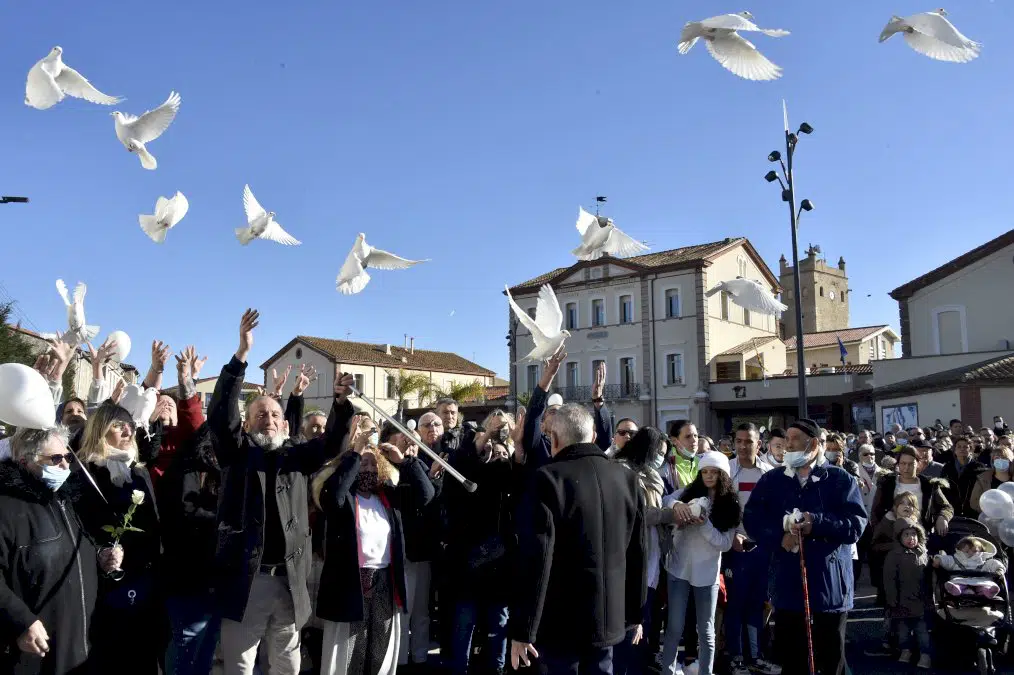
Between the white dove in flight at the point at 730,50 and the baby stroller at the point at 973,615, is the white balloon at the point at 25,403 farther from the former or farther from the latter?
the baby stroller at the point at 973,615

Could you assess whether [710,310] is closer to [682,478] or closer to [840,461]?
[840,461]

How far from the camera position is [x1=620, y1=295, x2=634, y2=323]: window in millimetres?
40906

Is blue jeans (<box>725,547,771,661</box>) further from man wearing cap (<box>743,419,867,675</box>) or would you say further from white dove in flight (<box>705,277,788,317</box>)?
white dove in flight (<box>705,277,788,317</box>)

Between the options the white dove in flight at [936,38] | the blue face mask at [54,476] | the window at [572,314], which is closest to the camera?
the blue face mask at [54,476]

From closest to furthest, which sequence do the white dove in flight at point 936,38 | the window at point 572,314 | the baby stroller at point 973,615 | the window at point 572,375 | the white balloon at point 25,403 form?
1. the white balloon at point 25,403
2. the white dove in flight at point 936,38
3. the baby stroller at point 973,615
4. the window at point 572,375
5. the window at point 572,314

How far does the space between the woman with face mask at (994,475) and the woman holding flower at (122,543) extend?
22.0 feet

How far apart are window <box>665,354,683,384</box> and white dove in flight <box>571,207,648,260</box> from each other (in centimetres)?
3266

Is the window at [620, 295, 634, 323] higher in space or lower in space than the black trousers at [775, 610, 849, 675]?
higher

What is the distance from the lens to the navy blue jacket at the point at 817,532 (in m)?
4.83

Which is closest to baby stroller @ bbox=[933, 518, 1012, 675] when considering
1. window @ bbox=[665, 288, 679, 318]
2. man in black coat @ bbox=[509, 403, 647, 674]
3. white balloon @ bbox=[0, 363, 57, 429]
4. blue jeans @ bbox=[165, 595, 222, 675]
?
man in black coat @ bbox=[509, 403, 647, 674]

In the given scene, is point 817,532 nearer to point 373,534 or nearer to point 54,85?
point 373,534

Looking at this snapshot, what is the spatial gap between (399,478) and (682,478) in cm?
249

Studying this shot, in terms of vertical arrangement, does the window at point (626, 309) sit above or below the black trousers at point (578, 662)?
above

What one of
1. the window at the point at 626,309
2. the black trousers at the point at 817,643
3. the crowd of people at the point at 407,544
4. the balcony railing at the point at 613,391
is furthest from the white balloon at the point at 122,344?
the window at the point at 626,309
